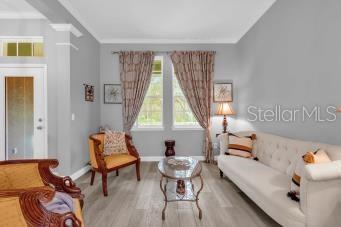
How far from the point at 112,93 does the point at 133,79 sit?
616 millimetres

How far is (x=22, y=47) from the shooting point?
3648 mm

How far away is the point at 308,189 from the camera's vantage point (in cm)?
163

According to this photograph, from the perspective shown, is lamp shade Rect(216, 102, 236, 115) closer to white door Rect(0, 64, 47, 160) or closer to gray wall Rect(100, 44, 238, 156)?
gray wall Rect(100, 44, 238, 156)

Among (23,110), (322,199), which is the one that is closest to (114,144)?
(23,110)

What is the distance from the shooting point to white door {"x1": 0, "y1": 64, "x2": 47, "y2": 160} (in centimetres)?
353

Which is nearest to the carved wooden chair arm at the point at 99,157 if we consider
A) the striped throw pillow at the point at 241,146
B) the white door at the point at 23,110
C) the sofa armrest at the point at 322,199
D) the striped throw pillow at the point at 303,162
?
the white door at the point at 23,110

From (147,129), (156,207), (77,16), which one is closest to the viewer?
(156,207)

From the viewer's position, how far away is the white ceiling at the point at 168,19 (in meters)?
3.36

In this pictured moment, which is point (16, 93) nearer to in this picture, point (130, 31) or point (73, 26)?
point (73, 26)

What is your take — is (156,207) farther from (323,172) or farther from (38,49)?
(38,49)

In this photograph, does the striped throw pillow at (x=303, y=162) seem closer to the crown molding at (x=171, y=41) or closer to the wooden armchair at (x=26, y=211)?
the wooden armchair at (x=26, y=211)

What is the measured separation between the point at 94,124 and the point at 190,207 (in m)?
2.91

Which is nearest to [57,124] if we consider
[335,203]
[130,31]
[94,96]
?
[94,96]

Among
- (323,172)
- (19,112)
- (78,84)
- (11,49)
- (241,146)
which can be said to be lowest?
(241,146)
